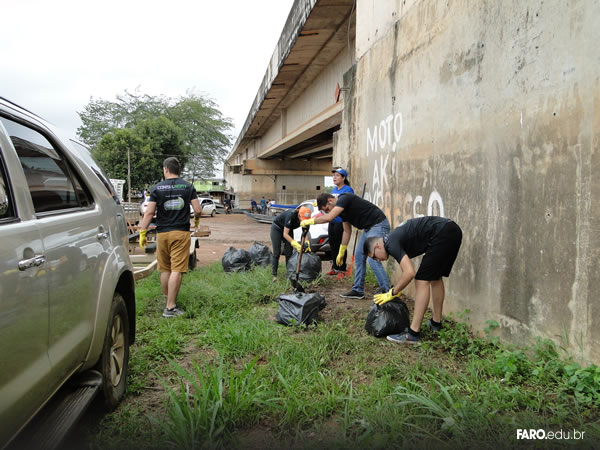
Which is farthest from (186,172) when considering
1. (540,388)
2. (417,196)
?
(540,388)

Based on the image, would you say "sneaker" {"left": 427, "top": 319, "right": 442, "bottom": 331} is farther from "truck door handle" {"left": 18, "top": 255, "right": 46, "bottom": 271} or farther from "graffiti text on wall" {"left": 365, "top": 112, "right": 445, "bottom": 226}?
"truck door handle" {"left": 18, "top": 255, "right": 46, "bottom": 271}

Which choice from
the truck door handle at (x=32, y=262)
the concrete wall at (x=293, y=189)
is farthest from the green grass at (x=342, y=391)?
the concrete wall at (x=293, y=189)

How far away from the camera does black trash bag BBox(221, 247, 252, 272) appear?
7.42 m

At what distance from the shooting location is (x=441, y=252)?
3932 mm

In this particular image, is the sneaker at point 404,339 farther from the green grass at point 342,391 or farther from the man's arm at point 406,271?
the man's arm at point 406,271

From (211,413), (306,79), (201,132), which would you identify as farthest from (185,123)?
(211,413)

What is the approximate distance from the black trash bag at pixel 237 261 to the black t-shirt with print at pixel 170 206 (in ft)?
8.25

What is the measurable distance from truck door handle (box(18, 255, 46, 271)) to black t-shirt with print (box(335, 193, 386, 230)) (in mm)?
4153

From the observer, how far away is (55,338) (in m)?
1.86

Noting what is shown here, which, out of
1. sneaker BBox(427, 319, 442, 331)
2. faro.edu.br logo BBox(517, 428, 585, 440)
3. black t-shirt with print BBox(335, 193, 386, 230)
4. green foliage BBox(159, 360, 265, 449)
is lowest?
sneaker BBox(427, 319, 442, 331)

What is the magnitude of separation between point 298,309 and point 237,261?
3288mm

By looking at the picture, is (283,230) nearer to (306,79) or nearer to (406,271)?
(406,271)

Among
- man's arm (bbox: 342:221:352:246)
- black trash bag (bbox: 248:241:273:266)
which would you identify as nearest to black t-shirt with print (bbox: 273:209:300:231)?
man's arm (bbox: 342:221:352:246)

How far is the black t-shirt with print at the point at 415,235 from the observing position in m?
3.99
